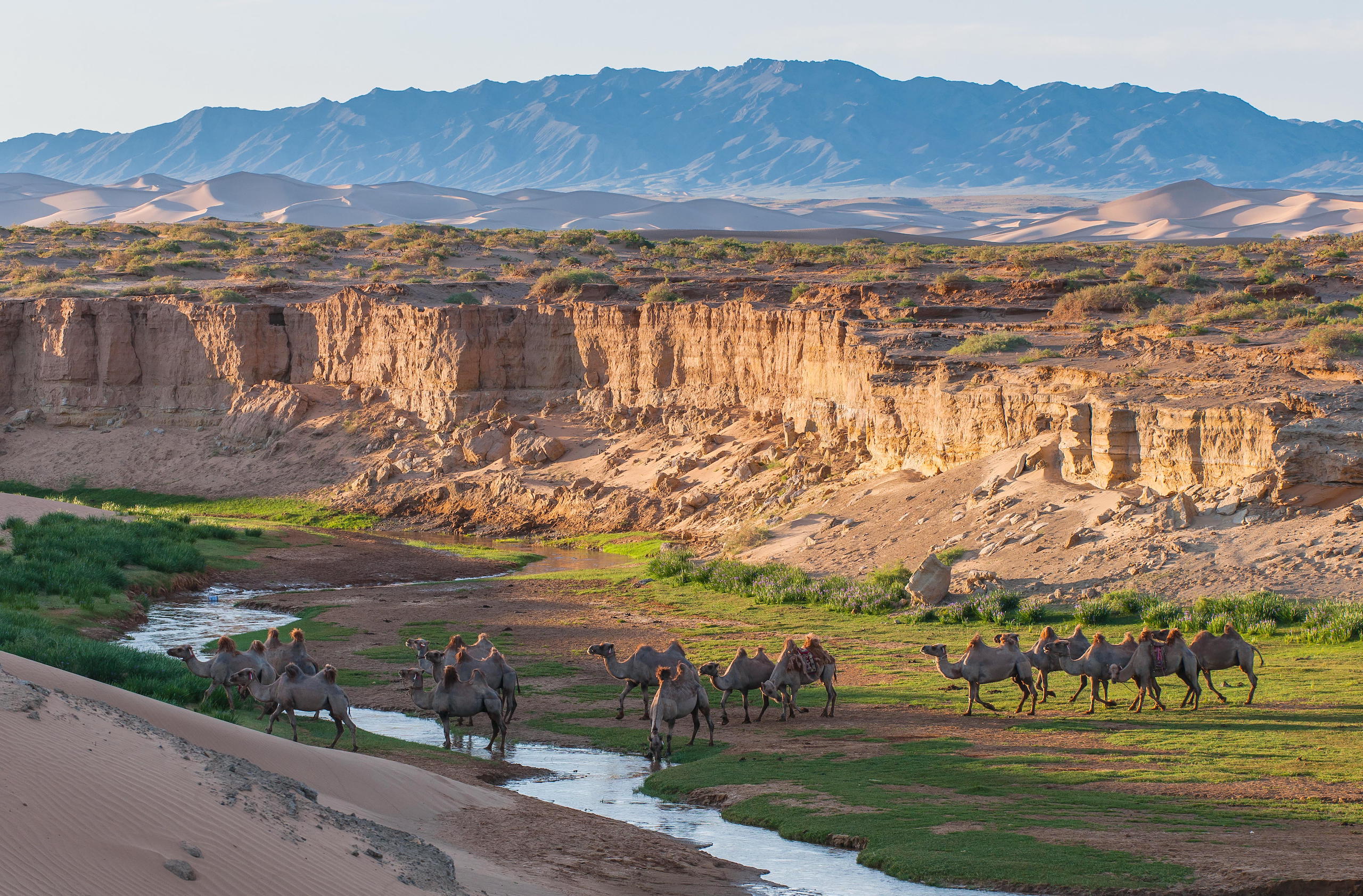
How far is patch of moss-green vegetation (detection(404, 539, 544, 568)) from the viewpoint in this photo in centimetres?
3484

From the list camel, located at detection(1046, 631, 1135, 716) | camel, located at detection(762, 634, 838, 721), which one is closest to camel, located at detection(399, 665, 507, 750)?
camel, located at detection(762, 634, 838, 721)

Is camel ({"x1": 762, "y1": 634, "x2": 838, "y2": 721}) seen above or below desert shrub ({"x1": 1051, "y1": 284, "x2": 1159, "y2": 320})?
below

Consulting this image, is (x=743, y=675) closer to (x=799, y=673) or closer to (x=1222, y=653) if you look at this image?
(x=799, y=673)

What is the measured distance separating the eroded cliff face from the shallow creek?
44.5 ft

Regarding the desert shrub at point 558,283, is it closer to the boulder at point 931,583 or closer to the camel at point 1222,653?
the boulder at point 931,583

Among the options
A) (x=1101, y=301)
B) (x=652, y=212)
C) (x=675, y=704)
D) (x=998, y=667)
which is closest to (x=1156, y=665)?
(x=998, y=667)

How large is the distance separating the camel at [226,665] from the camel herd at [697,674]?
18 millimetres

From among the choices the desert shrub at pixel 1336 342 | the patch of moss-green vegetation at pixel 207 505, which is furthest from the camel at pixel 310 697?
the patch of moss-green vegetation at pixel 207 505

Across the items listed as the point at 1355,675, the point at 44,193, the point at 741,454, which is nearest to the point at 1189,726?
the point at 1355,675

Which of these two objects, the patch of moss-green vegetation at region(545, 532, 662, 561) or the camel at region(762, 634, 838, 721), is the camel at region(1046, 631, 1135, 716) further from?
the patch of moss-green vegetation at region(545, 532, 662, 561)

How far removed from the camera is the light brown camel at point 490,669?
16.7 meters

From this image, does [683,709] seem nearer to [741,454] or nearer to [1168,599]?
[1168,599]

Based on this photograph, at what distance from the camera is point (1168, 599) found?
849 inches

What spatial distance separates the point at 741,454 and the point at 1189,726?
77.3ft
